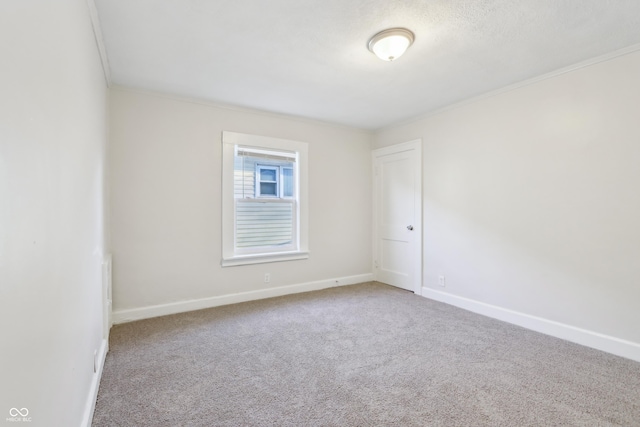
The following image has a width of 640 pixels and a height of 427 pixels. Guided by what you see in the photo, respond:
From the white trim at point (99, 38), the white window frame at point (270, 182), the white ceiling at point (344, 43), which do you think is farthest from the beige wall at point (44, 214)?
the white window frame at point (270, 182)

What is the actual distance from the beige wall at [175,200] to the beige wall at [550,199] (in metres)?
1.99

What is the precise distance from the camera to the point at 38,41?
3.05 ft

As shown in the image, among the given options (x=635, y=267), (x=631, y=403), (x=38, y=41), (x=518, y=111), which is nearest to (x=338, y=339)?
(x=631, y=403)

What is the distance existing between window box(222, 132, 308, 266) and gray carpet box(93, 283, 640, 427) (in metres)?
0.98

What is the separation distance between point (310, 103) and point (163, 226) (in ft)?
7.41

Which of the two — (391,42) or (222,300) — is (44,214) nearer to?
(391,42)

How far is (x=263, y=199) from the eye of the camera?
4020mm

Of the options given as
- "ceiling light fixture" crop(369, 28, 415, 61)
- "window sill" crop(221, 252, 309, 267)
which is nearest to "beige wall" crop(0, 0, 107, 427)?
"ceiling light fixture" crop(369, 28, 415, 61)

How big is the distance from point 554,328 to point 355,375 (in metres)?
2.09

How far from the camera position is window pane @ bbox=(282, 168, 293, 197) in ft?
13.9

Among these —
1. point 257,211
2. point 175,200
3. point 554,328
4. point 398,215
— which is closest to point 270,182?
point 257,211

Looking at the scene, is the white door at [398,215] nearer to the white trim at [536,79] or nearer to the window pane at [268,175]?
the white trim at [536,79]

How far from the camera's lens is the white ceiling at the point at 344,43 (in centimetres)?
195

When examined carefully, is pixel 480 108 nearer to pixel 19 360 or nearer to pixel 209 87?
pixel 209 87
